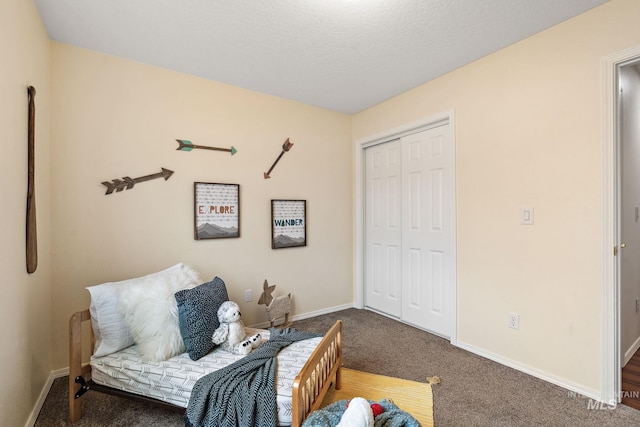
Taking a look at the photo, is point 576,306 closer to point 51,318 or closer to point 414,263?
point 414,263

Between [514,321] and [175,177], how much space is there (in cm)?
298

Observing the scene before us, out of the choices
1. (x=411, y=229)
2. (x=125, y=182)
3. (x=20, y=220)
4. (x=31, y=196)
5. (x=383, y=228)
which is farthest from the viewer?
(x=383, y=228)

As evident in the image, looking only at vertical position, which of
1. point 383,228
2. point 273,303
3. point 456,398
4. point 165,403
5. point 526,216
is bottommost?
point 456,398

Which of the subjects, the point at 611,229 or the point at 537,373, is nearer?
the point at 611,229

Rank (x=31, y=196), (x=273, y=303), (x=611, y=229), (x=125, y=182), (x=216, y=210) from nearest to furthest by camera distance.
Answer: (x=31, y=196)
(x=611, y=229)
(x=125, y=182)
(x=216, y=210)
(x=273, y=303)

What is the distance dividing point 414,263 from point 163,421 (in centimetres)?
246

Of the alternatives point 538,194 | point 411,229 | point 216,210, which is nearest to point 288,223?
point 216,210

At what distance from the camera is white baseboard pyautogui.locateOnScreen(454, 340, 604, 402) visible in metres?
1.92

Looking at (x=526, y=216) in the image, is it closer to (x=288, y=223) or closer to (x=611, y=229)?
(x=611, y=229)

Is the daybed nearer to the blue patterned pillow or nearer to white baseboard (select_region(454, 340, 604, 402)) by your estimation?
the blue patterned pillow

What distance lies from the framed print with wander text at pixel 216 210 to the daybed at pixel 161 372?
1116mm

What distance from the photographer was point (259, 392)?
1.47 metres

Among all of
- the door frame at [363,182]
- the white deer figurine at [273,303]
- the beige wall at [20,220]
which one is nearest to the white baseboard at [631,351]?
the door frame at [363,182]

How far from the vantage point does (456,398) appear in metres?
1.93
